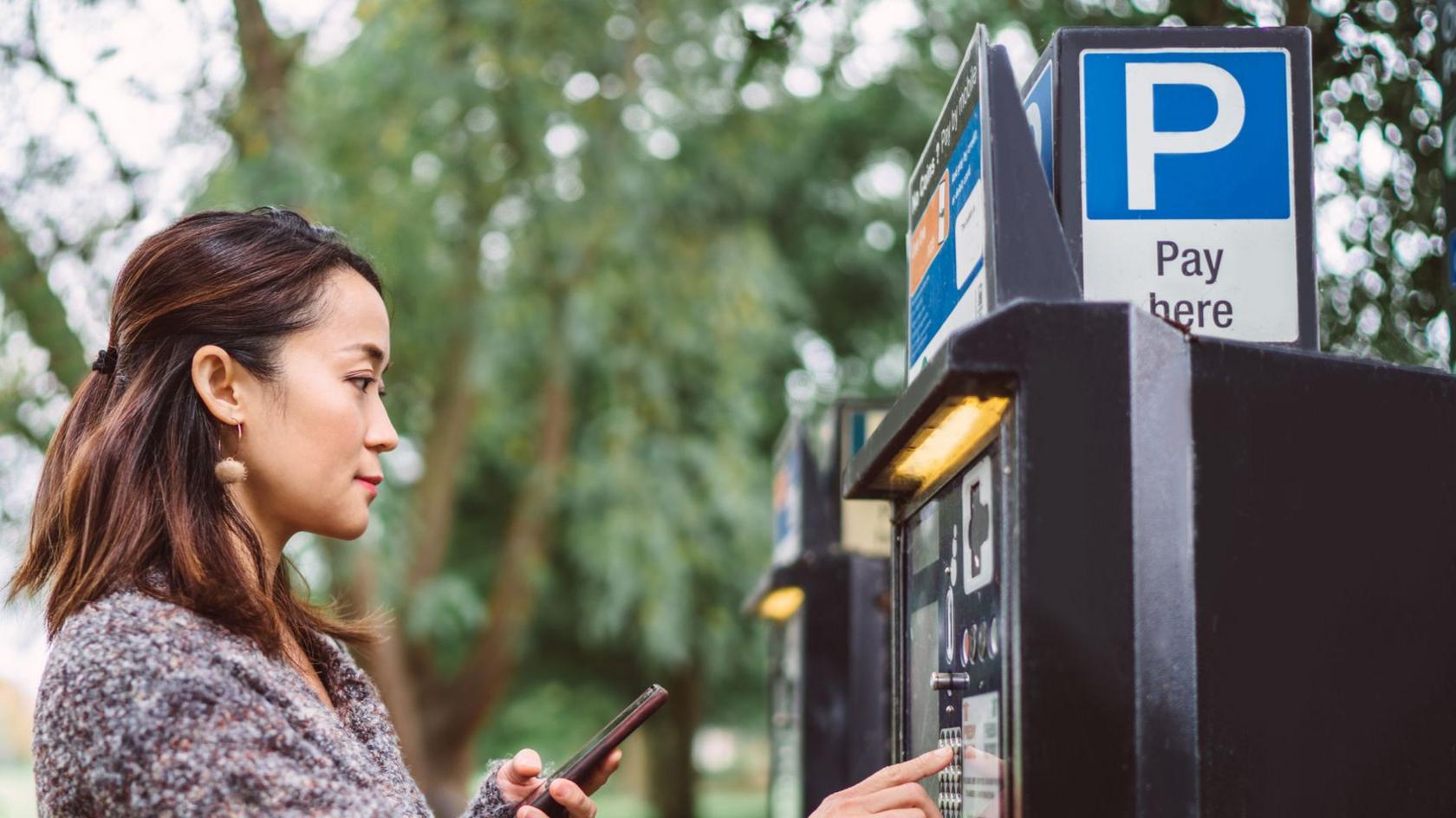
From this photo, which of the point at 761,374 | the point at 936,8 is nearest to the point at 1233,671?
the point at 936,8

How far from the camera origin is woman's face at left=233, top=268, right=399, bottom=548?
74.2 inches

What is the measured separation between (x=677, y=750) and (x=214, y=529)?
51.9 feet

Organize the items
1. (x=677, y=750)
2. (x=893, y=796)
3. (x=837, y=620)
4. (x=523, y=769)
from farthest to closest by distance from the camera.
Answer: (x=677, y=750) → (x=837, y=620) → (x=523, y=769) → (x=893, y=796)

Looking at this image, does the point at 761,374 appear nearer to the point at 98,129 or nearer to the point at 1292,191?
the point at 98,129

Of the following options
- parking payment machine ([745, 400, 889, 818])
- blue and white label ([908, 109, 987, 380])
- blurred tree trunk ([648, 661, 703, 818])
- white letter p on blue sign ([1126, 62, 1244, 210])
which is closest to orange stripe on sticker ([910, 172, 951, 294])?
blue and white label ([908, 109, 987, 380])

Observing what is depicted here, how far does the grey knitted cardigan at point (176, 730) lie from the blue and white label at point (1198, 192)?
1.04 meters

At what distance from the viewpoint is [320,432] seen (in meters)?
1.89

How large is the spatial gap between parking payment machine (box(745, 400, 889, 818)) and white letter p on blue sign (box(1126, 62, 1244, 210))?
280 centimetres

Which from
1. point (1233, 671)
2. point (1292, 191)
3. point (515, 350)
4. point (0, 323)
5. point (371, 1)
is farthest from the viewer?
point (515, 350)

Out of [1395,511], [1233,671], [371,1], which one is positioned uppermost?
[371,1]

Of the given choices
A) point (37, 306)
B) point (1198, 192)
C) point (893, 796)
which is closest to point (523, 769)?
point (893, 796)

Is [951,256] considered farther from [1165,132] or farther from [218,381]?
[218,381]

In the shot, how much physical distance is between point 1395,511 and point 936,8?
5.52 m

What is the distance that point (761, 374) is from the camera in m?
12.1
